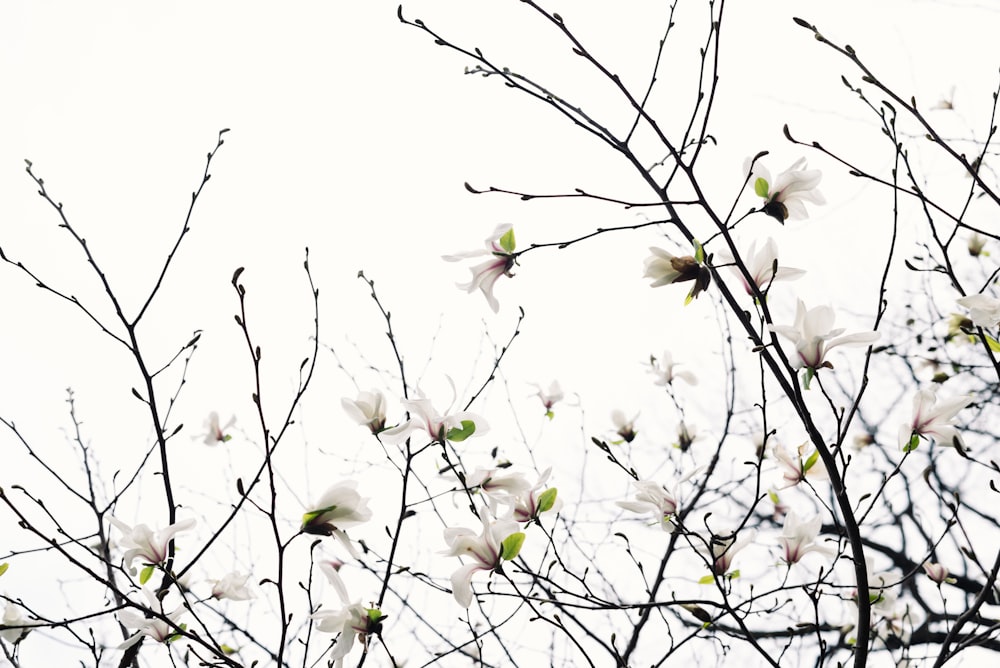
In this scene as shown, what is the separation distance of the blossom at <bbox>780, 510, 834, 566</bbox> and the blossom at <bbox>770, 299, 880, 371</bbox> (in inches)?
16.3

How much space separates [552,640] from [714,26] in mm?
2095

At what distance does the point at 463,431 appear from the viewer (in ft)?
4.01

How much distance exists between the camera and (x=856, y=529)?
3.13 feet

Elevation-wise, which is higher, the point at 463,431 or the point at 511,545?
the point at 463,431

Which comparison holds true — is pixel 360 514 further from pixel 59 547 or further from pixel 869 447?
pixel 869 447

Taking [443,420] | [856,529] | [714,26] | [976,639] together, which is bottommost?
[976,639]

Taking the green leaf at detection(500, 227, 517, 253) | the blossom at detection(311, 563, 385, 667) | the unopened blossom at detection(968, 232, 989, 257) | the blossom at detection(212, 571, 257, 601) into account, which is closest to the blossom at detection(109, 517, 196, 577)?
the blossom at detection(212, 571, 257, 601)

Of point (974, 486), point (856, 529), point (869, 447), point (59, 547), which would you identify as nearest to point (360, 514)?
point (59, 547)

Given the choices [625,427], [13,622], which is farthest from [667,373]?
[13,622]

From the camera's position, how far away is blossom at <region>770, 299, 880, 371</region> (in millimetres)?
972

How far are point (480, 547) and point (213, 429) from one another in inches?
59.2

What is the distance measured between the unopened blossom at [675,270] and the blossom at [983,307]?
1.23 ft

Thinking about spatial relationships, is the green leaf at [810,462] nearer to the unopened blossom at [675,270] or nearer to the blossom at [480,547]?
the unopened blossom at [675,270]

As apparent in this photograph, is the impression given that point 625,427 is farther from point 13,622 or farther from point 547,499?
point 13,622
